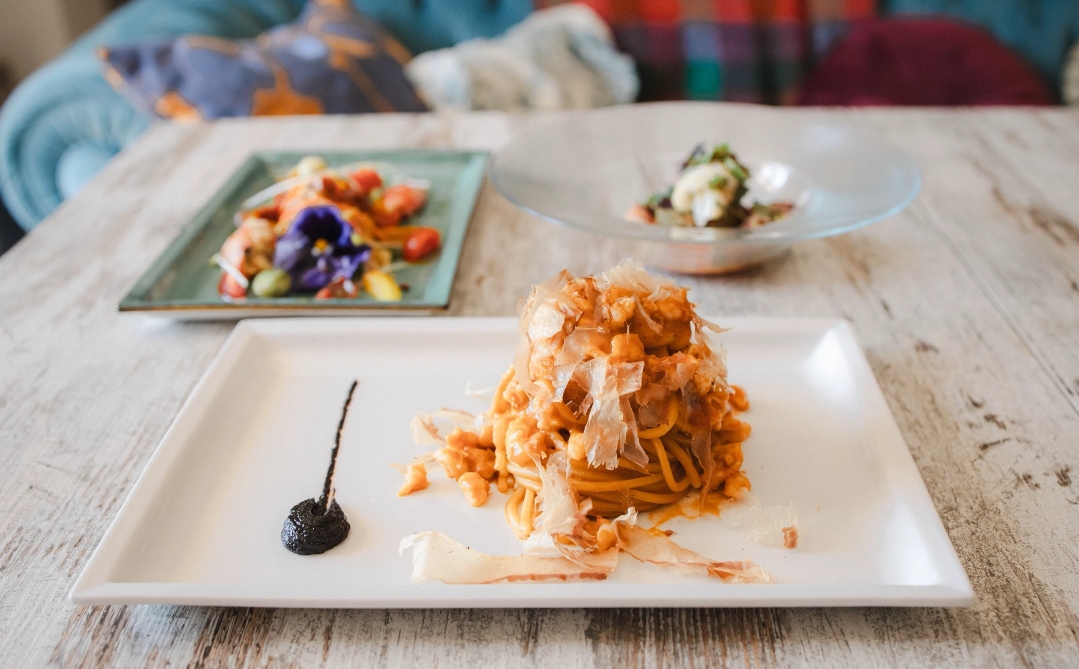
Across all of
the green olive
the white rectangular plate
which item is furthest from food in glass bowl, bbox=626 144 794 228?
the green olive

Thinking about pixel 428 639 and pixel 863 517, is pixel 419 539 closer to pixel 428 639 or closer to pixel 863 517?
pixel 428 639

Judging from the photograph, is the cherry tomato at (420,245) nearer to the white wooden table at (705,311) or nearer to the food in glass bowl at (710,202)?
the white wooden table at (705,311)

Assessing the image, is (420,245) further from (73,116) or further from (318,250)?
(73,116)

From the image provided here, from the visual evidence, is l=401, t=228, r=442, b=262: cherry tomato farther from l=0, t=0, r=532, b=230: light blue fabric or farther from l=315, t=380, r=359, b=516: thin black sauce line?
l=0, t=0, r=532, b=230: light blue fabric

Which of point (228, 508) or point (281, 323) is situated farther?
point (281, 323)

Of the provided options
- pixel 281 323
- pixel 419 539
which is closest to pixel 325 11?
pixel 281 323

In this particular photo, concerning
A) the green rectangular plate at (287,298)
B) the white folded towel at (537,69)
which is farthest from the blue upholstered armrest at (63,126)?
the green rectangular plate at (287,298)
